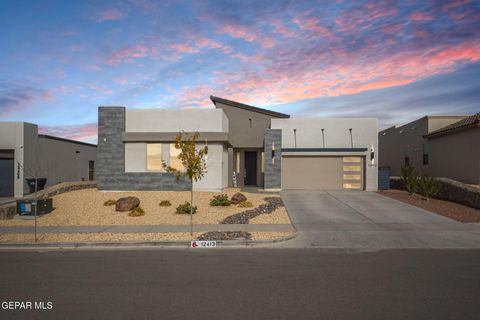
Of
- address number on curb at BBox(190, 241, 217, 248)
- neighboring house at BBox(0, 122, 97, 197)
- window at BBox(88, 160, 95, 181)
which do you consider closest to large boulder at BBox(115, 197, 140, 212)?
address number on curb at BBox(190, 241, 217, 248)

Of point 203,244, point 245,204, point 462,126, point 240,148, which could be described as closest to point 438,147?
point 462,126

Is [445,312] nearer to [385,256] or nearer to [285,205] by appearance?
[385,256]

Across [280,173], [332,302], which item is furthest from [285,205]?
[332,302]

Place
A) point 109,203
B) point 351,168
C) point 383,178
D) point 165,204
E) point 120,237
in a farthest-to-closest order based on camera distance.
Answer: point 351,168 < point 383,178 < point 109,203 < point 165,204 < point 120,237

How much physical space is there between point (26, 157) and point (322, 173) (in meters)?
20.9

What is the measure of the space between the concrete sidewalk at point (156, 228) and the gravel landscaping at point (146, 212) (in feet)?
2.66

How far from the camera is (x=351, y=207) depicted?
17.4 m

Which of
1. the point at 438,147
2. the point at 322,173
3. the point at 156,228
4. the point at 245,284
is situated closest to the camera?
the point at 245,284

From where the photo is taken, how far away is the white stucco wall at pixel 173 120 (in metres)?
23.2

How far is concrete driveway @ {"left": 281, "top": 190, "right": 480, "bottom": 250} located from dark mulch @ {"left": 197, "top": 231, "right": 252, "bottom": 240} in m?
1.39

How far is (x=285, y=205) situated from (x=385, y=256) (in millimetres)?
8982

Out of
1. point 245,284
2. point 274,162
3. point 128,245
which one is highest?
point 274,162

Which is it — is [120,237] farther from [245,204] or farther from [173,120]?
[173,120]

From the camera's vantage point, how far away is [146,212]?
16656 millimetres
